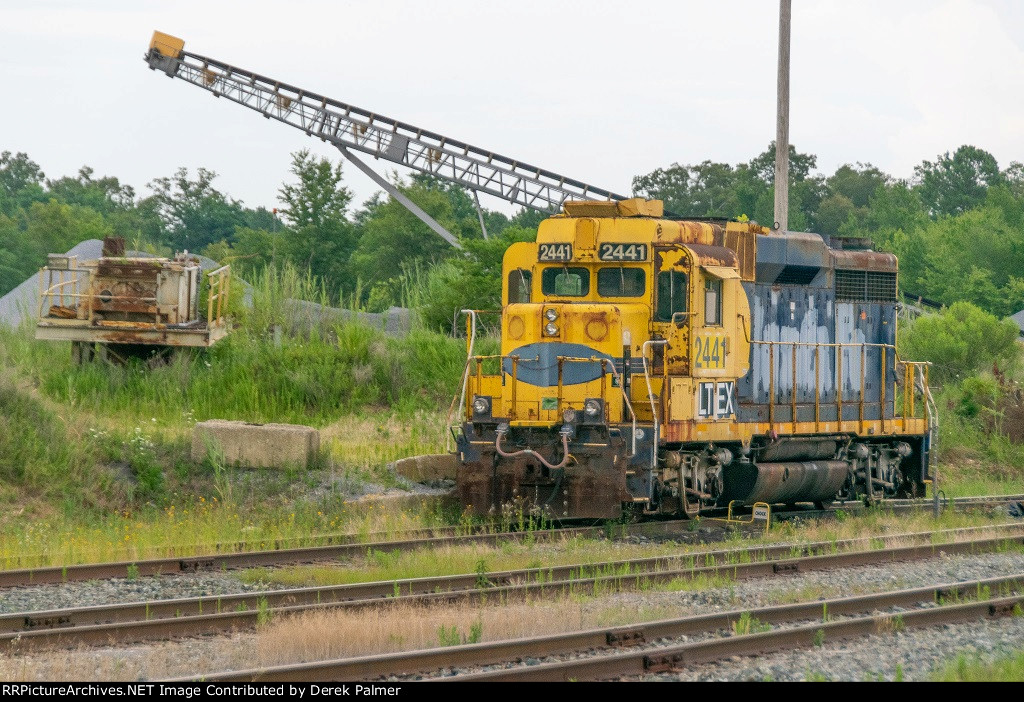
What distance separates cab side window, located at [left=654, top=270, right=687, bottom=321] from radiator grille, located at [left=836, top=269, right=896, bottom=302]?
11.3 feet

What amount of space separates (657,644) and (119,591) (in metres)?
4.35

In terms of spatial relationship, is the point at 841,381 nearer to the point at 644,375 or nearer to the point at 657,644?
the point at 644,375

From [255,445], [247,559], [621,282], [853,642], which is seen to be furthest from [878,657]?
[255,445]

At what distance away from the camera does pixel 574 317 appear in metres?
13.2

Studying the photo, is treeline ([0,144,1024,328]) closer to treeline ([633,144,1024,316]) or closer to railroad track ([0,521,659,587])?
treeline ([633,144,1024,316])

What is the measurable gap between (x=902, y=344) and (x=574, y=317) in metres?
14.3

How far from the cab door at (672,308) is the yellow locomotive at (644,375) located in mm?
14

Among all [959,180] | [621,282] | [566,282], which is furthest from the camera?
[959,180]

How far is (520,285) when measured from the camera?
14.1 meters

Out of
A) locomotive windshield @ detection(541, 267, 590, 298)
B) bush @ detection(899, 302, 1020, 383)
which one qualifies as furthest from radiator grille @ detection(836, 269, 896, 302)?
bush @ detection(899, 302, 1020, 383)

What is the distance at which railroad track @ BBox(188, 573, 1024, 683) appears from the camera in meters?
7.18

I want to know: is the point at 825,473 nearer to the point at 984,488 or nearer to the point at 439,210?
the point at 984,488

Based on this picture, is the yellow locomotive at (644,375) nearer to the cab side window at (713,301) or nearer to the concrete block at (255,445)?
the cab side window at (713,301)

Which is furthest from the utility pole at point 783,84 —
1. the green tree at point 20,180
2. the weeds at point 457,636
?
the green tree at point 20,180
